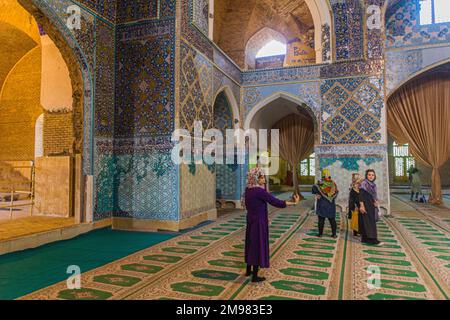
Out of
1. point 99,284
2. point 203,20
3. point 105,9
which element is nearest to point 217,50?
point 203,20

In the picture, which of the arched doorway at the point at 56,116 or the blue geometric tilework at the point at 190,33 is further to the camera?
the blue geometric tilework at the point at 190,33

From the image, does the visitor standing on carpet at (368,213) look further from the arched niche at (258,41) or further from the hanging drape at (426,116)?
the arched niche at (258,41)

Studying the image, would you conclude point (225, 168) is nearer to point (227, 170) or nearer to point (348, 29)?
point (227, 170)

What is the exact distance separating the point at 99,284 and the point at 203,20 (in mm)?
5030

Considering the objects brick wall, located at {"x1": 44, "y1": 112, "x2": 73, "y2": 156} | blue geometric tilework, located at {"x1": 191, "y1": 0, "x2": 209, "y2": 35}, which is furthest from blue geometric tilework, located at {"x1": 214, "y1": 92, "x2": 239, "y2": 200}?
brick wall, located at {"x1": 44, "y1": 112, "x2": 73, "y2": 156}

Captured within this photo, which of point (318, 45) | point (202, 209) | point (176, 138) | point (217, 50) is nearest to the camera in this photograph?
point (176, 138)

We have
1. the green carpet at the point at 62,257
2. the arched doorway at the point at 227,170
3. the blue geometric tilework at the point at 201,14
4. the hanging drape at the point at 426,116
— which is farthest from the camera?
the arched doorway at the point at 227,170

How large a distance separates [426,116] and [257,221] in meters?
6.93

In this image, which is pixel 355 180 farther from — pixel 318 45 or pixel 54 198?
pixel 54 198

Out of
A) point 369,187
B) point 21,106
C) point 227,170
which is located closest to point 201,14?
point 227,170

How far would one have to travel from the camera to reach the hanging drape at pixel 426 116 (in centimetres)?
757

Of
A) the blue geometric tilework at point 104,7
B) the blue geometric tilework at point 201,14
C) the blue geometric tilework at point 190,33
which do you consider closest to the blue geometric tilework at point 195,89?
the blue geometric tilework at point 190,33

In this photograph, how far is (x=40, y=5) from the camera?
13.5 feet

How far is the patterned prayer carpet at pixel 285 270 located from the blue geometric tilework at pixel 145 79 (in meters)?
1.95
